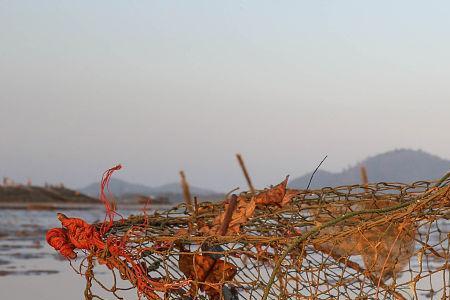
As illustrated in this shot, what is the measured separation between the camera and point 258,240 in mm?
3568

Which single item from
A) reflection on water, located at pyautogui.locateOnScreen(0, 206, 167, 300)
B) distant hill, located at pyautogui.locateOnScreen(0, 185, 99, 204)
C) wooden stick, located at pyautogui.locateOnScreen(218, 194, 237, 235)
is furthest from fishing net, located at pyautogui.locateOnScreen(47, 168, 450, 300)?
distant hill, located at pyautogui.locateOnScreen(0, 185, 99, 204)

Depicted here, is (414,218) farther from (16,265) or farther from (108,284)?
(16,265)

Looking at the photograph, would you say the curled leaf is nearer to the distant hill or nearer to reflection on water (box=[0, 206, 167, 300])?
reflection on water (box=[0, 206, 167, 300])

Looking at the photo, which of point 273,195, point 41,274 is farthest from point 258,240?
point 41,274

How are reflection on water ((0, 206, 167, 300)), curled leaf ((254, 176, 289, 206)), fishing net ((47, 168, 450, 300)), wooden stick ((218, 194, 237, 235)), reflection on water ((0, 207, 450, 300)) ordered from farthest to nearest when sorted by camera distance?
reflection on water ((0, 206, 167, 300)) → reflection on water ((0, 207, 450, 300)) → curled leaf ((254, 176, 289, 206)) → wooden stick ((218, 194, 237, 235)) → fishing net ((47, 168, 450, 300))

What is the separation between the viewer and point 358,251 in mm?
3875

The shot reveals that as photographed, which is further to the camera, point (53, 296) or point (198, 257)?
point (53, 296)

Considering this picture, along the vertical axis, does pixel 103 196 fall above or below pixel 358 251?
above

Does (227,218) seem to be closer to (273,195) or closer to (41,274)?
(273,195)

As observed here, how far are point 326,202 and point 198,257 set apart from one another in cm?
72

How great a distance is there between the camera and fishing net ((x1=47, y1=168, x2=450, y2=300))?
141 inches

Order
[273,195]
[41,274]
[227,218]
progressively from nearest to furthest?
[227,218] < [273,195] < [41,274]

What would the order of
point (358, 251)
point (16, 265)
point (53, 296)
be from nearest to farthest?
point (358, 251) < point (53, 296) < point (16, 265)

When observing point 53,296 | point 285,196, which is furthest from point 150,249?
point 53,296
